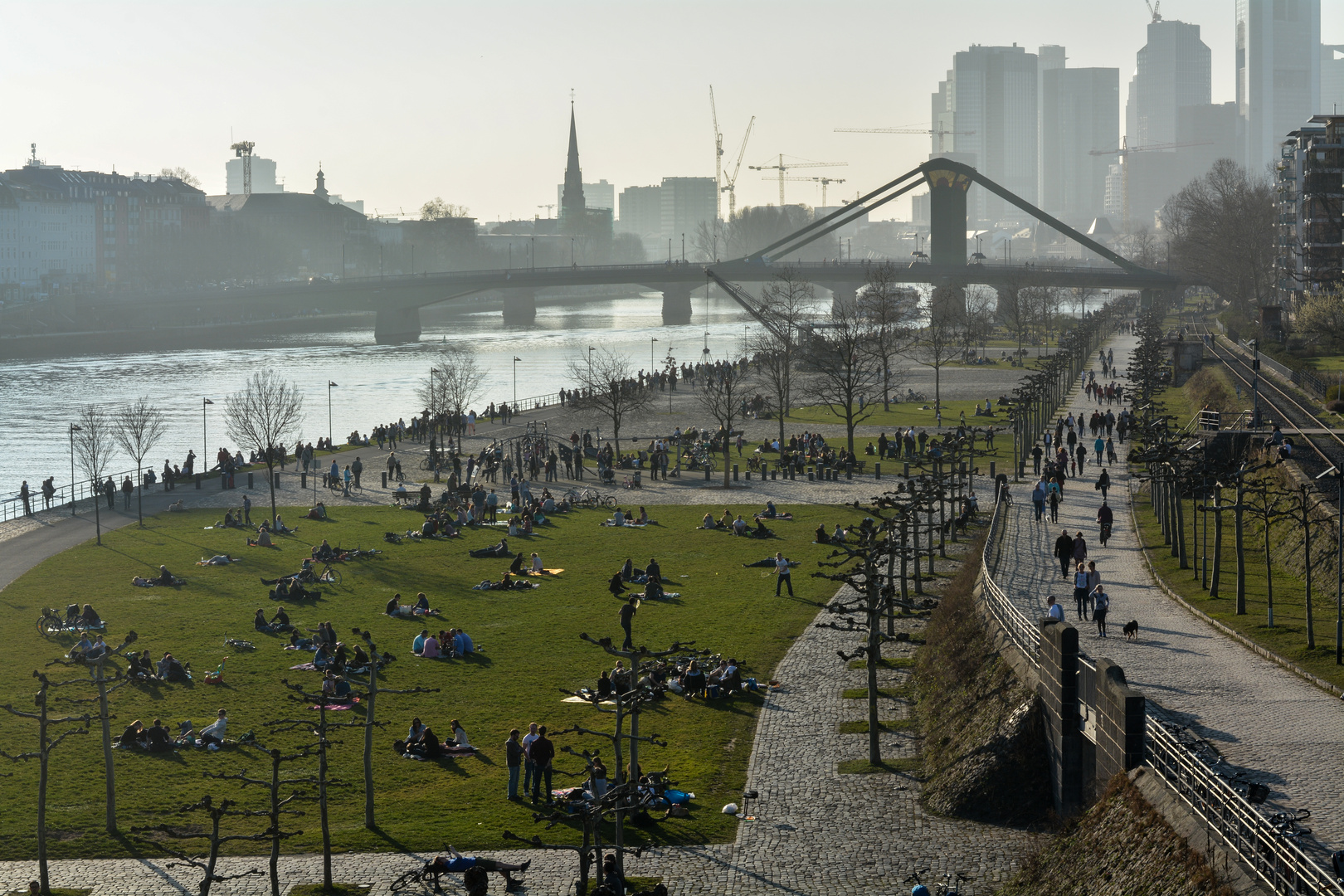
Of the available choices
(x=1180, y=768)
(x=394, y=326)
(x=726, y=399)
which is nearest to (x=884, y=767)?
(x=1180, y=768)

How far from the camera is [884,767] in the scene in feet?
57.3

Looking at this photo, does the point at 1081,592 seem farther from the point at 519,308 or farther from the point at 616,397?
the point at 519,308

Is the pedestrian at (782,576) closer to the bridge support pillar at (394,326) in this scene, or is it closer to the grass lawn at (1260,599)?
the grass lawn at (1260,599)

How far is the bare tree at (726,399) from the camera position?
1676 inches

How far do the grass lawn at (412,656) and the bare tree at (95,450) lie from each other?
167 cm

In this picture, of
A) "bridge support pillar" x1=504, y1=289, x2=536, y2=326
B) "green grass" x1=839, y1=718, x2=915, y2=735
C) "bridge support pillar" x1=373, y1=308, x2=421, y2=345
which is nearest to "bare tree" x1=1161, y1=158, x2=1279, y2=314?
"bridge support pillar" x1=504, y1=289, x2=536, y2=326

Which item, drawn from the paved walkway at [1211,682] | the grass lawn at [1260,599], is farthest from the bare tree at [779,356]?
the paved walkway at [1211,682]

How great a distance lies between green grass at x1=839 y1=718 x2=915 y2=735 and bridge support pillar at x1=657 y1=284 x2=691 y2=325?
102 m

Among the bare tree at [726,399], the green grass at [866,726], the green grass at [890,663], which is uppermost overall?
the bare tree at [726,399]

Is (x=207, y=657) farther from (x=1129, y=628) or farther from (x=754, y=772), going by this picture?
(x=1129, y=628)

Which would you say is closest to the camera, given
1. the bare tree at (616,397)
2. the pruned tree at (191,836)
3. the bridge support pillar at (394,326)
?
the pruned tree at (191,836)

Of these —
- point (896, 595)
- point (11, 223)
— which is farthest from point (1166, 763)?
point (11, 223)

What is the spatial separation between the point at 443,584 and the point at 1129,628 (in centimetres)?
1405

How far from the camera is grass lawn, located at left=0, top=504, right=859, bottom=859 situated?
16.5 metres
